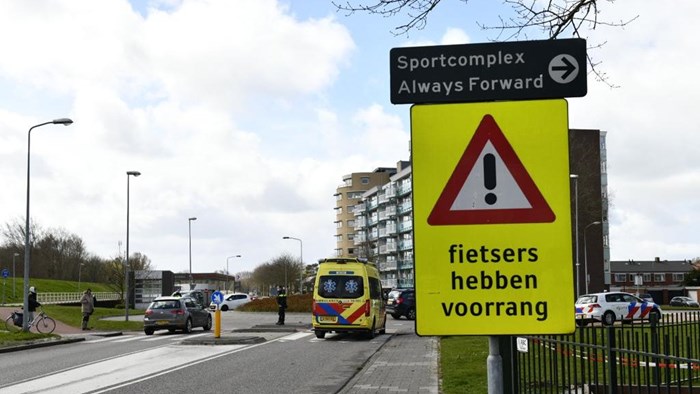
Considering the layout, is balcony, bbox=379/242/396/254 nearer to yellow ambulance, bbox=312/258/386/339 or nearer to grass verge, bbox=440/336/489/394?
yellow ambulance, bbox=312/258/386/339

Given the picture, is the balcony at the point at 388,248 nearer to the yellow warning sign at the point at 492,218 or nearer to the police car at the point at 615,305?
the police car at the point at 615,305

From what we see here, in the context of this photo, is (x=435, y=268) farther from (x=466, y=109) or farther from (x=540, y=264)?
(x=466, y=109)

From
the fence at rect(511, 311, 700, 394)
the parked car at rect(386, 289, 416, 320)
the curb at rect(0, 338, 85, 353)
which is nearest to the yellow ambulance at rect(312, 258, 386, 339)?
the curb at rect(0, 338, 85, 353)

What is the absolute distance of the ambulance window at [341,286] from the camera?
25281 millimetres

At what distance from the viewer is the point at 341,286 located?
25.4m

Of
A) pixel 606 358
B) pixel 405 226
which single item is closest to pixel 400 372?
pixel 606 358

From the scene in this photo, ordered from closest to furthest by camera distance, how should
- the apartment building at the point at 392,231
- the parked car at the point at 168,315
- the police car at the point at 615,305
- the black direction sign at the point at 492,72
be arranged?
the black direction sign at the point at 492,72
the parked car at the point at 168,315
the police car at the point at 615,305
the apartment building at the point at 392,231

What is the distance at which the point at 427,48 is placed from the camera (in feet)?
10.1

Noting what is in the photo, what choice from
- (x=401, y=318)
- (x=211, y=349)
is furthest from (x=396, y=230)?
(x=211, y=349)

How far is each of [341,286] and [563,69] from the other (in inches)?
893

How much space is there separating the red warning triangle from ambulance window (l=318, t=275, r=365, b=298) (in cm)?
2245

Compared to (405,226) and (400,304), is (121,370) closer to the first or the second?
(400,304)

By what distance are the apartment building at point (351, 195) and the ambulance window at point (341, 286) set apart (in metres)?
120

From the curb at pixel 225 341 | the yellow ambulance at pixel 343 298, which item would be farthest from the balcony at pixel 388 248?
the curb at pixel 225 341
